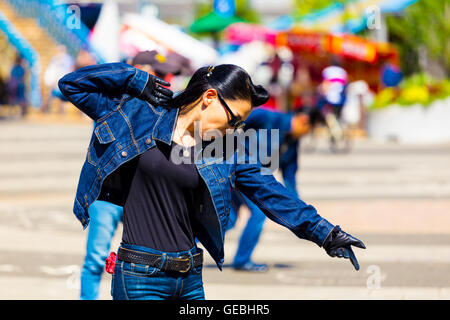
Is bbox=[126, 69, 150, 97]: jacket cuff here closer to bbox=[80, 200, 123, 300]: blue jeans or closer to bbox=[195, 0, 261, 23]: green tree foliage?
bbox=[80, 200, 123, 300]: blue jeans

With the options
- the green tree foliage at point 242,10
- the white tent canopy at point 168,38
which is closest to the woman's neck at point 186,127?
the white tent canopy at point 168,38

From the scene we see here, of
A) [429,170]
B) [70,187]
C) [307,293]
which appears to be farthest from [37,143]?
[307,293]

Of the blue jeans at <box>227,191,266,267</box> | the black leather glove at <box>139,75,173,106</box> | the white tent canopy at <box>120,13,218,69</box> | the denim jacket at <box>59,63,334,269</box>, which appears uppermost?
the white tent canopy at <box>120,13,218,69</box>

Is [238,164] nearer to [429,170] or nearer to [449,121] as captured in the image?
[429,170]

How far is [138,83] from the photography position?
12.3 feet

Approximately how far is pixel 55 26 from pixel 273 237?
60.7 feet

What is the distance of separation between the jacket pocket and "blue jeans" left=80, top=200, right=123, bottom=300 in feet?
5.96

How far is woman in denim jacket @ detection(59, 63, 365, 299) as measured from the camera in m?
3.65

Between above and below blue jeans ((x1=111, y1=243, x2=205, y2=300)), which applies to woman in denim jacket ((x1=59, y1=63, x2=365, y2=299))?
above

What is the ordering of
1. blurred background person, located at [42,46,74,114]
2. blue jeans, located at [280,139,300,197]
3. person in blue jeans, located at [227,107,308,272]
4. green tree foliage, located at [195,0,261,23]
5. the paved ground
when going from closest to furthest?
1. the paved ground
2. person in blue jeans, located at [227,107,308,272]
3. blue jeans, located at [280,139,300,197]
4. blurred background person, located at [42,46,74,114]
5. green tree foliage, located at [195,0,261,23]

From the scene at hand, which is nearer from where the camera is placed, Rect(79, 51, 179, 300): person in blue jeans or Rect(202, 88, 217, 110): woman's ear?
Rect(202, 88, 217, 110): woman's ear

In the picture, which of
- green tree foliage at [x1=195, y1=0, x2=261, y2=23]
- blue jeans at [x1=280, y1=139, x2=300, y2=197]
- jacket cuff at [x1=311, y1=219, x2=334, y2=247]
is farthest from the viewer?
green tree foliage at [x1=195, y1=0, x2=261, y2=23]

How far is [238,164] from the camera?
149 inches

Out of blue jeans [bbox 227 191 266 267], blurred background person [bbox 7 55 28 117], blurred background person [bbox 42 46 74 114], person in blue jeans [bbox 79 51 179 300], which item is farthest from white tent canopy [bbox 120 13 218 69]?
person in blue jeans [bbox 79 51 179 300]
